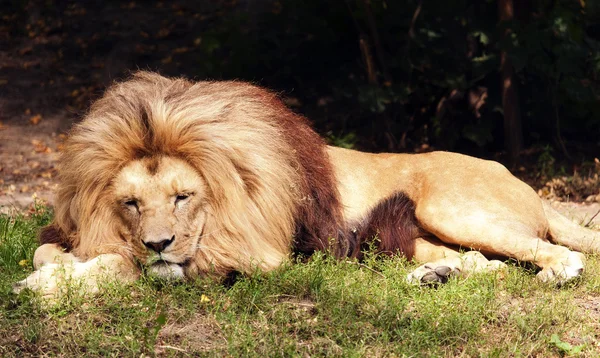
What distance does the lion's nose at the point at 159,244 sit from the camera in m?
3.62

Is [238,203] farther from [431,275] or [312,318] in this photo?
[431,275]

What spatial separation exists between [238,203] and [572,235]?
1.83m

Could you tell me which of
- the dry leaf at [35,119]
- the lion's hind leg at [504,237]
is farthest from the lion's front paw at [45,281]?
the dry leaf at [35,119]

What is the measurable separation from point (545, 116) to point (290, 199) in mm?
3750

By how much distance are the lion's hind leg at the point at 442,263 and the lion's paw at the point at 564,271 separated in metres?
0.23

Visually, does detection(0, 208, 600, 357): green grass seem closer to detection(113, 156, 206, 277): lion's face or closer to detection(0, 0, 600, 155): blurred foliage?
detection(113, 156, 206, 277): lion's face

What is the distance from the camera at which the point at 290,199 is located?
4.05 m

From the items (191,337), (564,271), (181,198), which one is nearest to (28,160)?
(181,198)

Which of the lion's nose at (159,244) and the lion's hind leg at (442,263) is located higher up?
the lion's nose at (159,244)

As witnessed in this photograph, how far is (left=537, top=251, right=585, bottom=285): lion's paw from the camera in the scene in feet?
12.6

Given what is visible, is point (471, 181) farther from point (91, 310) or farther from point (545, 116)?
point (545, 116)

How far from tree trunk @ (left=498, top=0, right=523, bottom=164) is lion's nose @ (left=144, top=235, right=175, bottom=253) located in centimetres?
394

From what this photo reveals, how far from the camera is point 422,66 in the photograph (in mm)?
7219

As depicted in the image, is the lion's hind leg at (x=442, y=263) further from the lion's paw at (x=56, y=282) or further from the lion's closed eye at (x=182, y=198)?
the lion's paw at (x=56, y=282)
